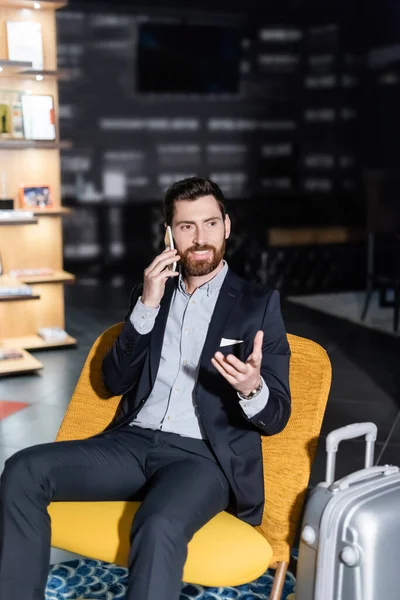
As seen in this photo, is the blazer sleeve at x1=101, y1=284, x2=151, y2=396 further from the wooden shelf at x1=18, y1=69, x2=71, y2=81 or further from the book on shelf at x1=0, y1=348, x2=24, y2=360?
the wooden shelf at x1=18, y1=69, x2=71, y2=81

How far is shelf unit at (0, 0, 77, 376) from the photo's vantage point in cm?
542

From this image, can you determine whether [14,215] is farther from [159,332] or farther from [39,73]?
[159,332]

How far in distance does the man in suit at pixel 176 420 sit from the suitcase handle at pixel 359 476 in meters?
0.26

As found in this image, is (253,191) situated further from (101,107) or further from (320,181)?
(101,107)

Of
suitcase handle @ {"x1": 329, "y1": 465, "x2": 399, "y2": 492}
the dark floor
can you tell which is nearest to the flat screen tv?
the dark floor

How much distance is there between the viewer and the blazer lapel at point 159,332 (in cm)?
217

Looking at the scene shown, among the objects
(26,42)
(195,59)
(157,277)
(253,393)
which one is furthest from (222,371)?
(195,59)

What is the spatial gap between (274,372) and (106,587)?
920 mm

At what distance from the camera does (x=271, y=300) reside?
2.16m

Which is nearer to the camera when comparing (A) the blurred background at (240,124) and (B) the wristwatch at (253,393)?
(B) the wristwatch at (253,393)

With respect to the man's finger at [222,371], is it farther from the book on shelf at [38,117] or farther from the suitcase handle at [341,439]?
the book on shelf at [38,117]

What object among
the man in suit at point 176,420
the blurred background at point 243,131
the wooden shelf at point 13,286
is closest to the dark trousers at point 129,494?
the man in suit at point 176,420

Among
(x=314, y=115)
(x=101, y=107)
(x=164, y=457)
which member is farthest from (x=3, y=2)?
(x=314, y=115)

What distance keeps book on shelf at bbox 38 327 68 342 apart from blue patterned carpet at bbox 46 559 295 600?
3258mm
